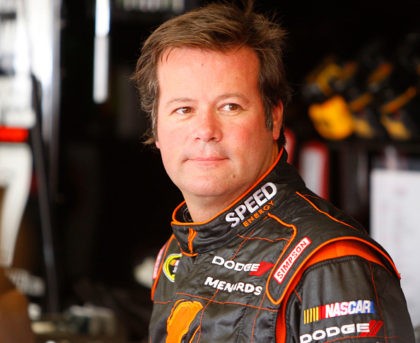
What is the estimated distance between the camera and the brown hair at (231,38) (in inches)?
56.4

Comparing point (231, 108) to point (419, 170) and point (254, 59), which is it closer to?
point (254, 59)

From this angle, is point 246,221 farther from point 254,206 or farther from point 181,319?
point 181,319

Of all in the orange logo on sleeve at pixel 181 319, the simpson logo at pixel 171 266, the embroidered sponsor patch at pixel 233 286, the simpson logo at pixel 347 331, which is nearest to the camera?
the simpson logo at pixel 347 331

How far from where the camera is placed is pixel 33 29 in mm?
3396

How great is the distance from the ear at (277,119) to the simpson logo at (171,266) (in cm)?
33

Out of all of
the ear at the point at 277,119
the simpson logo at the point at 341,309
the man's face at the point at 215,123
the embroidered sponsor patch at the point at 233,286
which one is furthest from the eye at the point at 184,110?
the simpson logo at the point at 341,309

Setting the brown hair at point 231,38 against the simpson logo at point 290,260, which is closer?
the simpson logo at point 290,260

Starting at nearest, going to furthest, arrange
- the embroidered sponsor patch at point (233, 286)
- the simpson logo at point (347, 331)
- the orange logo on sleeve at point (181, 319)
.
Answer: the simpson logo at point (347, 331)
the embroidered sponsor patch at point (233, 286)
the orange logo on sleeve at point (181, 319)

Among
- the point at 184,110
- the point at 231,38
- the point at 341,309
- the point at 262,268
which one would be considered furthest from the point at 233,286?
the point at 231,38

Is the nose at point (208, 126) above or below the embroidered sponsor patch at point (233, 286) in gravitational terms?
above

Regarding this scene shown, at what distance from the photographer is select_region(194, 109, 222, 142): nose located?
1.40 m

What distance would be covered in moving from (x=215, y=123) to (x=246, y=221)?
0.18 metres

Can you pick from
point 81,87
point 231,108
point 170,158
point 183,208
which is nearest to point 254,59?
point 231,108

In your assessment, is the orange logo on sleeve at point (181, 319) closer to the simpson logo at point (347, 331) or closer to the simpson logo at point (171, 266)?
the simpson logo at point (171, 266)
